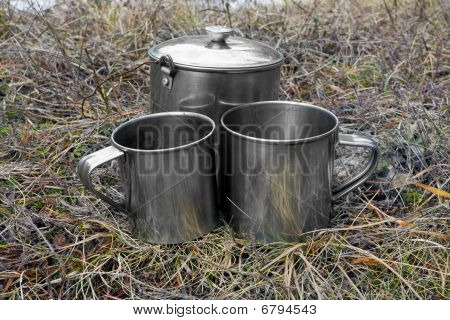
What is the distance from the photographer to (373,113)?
68.2 inches

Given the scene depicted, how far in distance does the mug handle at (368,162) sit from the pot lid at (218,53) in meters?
0.28

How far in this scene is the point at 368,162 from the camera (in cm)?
128

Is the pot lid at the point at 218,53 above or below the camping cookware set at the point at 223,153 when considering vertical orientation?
above

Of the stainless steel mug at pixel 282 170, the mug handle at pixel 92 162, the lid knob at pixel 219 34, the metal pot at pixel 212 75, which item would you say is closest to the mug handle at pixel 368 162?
the stainless steel mug at pixel 282 170

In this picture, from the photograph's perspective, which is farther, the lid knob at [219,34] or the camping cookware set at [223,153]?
the lid knob at [219,34]

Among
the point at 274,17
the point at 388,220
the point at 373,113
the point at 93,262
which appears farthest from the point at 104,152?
the point at 274,17

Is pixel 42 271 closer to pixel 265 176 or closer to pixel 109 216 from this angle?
pixel 109 216

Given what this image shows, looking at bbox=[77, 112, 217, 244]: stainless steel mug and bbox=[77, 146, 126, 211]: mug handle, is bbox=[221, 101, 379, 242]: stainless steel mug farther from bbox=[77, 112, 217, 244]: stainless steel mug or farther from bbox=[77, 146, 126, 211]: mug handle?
bbox=[77, 146, 126, 211]: mug handle

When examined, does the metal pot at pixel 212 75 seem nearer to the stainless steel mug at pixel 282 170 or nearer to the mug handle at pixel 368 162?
the stainless steel mug at pixel 282 170

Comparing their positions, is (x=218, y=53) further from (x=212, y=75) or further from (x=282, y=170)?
(x=282, y=170)

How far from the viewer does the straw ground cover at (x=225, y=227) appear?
116cm
